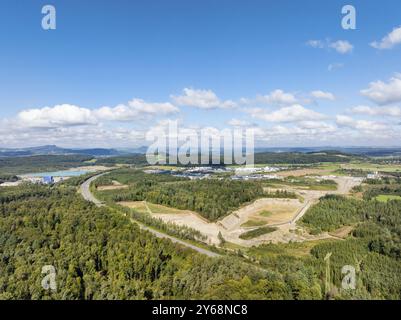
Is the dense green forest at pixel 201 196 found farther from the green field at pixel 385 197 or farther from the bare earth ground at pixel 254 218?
the green field at pixel 385 197

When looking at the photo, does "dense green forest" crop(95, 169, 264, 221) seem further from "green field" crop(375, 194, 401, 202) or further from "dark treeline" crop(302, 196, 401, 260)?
"green field" crop(375, 194, 401, 202)

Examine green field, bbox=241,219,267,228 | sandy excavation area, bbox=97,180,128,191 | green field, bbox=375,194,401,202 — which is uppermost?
sandy excavation area, bbox=97,180,128,191

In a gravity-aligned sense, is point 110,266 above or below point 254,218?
above

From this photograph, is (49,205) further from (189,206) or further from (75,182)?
(75,182)

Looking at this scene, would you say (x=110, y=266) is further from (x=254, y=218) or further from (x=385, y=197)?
(x=385, y=197)

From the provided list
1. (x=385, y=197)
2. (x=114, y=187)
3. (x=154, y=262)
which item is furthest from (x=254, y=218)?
(x=114, y=187)

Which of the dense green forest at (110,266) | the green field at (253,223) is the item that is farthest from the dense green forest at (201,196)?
the dense green forest at (110,266)

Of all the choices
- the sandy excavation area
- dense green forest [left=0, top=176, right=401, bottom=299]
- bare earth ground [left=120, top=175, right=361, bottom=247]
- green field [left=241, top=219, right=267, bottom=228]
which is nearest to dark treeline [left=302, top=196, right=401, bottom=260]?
dense green forest [left=0, top=176, right=401, bottom=299]

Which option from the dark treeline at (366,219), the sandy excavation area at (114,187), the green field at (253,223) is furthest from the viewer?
the sandy excavation area at (114,187)

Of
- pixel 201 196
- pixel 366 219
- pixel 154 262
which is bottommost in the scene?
pixel 366 219
